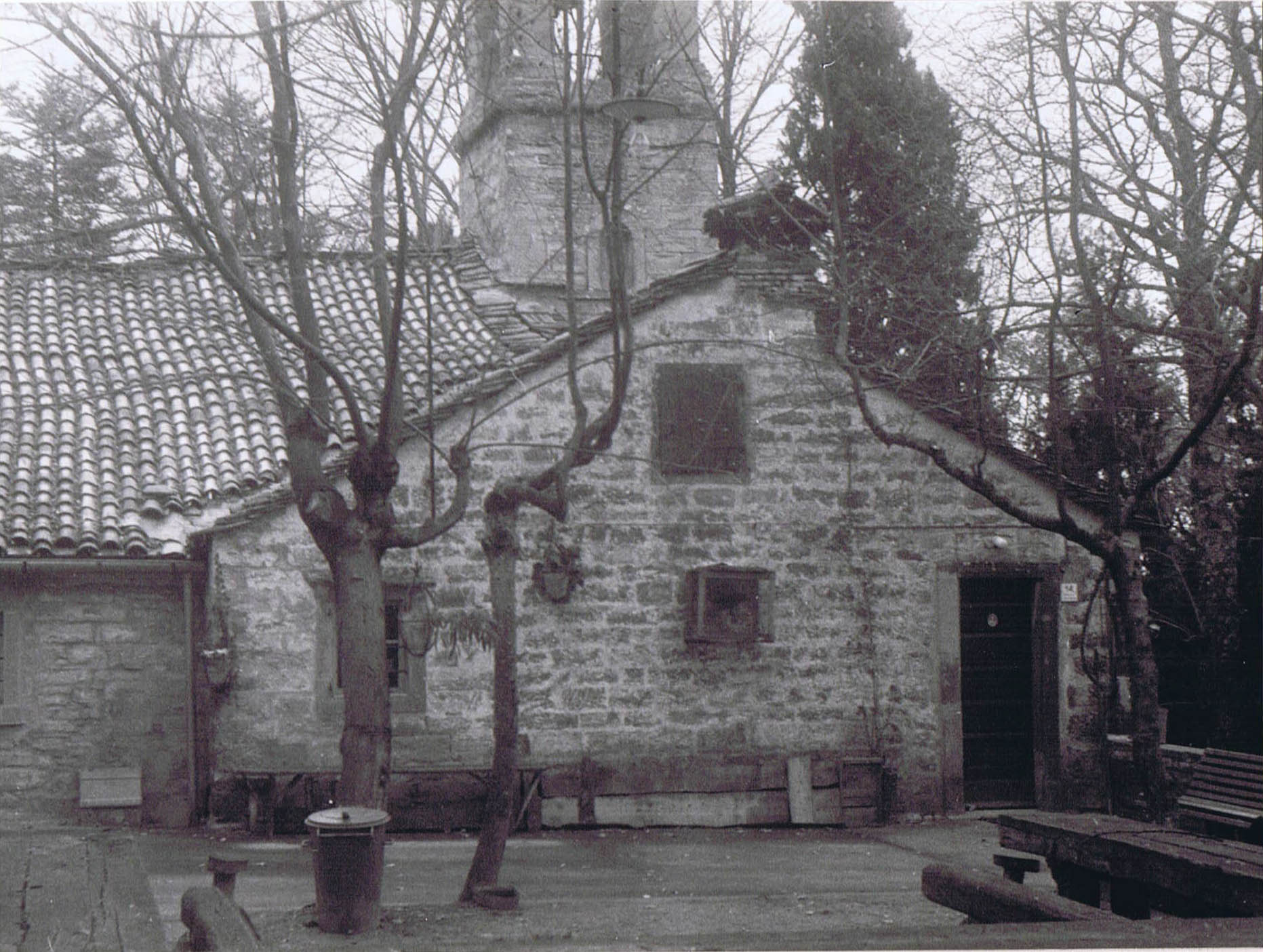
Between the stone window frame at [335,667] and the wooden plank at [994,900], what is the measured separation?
625cm

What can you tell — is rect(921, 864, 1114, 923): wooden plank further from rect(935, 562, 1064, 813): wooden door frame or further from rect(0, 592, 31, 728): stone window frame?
rect(0, 592, 31, 728): stone window frame

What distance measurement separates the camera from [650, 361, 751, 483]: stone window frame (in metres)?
13.3

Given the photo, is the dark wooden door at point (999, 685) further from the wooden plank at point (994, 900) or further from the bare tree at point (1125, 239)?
the wooden plank at point (994, 900)

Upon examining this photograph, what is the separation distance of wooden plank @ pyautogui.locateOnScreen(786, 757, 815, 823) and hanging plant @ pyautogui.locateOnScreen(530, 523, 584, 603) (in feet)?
7.89

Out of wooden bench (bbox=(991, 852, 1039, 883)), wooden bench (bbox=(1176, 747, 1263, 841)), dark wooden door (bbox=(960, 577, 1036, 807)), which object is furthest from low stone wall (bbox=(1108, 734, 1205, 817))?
wooden bench (bbox=(991, 852, 1039, 883))

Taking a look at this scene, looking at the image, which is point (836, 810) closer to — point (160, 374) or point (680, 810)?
point (680, 810)

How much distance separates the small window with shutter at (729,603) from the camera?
43.2 feet

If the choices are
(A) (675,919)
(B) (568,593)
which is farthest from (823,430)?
(A) (675,919)

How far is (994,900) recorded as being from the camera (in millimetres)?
6395

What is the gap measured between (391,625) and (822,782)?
3.89 meters

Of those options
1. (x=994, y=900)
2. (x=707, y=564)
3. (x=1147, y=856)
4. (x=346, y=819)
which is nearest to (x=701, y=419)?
(x=707, y=564)

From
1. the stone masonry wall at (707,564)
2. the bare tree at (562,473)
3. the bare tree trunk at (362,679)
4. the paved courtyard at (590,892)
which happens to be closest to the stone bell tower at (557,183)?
the stone masonry wall at (707,564)

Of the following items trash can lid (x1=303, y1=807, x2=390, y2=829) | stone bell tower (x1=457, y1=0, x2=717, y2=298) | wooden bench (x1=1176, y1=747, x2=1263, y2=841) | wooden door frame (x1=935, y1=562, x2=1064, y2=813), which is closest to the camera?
trash can lid (x1=303, y1=807, x2=390, y2=829)

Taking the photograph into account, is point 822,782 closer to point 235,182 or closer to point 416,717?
point 416,717
